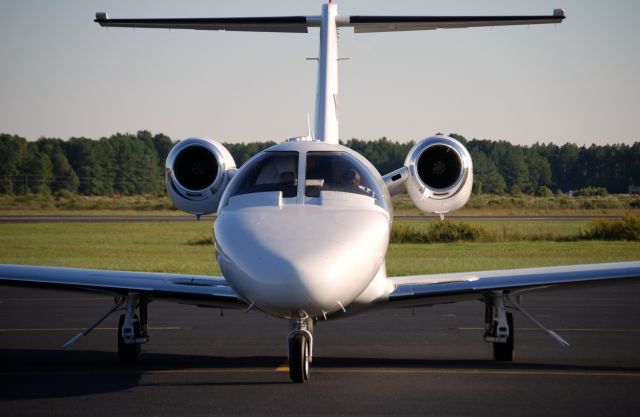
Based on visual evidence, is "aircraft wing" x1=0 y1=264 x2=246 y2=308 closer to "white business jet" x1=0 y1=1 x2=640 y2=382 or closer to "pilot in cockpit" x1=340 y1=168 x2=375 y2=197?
"white business jet" x1=0 y1=1 x2=640 y2=382

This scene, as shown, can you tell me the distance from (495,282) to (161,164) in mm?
119103

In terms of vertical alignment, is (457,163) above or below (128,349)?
above

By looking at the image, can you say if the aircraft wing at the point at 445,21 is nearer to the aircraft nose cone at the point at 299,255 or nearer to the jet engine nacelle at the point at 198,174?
the jet engine nacelle at the point at 198,174

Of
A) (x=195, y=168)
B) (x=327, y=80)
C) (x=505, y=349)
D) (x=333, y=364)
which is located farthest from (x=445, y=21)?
(x=333, y=364)

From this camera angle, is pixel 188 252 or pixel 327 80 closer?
pixel 327 80

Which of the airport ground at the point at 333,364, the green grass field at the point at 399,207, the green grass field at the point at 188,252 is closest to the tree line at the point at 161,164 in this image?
the green grass field at the point at 399,207

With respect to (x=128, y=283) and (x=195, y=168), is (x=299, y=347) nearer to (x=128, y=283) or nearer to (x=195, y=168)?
(x=128, y=283)

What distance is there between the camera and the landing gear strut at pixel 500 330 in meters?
12.1

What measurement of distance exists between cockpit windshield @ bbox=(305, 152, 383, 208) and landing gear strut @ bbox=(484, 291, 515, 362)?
2212 mm

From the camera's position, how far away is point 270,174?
11180 mm

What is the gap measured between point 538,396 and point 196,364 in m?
4.27

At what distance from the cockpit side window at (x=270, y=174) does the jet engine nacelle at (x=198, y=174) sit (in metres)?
1.98

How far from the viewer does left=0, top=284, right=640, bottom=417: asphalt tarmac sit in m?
9.16

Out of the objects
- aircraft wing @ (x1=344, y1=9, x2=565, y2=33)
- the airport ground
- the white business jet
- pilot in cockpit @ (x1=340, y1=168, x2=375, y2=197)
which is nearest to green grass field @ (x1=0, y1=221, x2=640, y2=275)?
the airport ground
